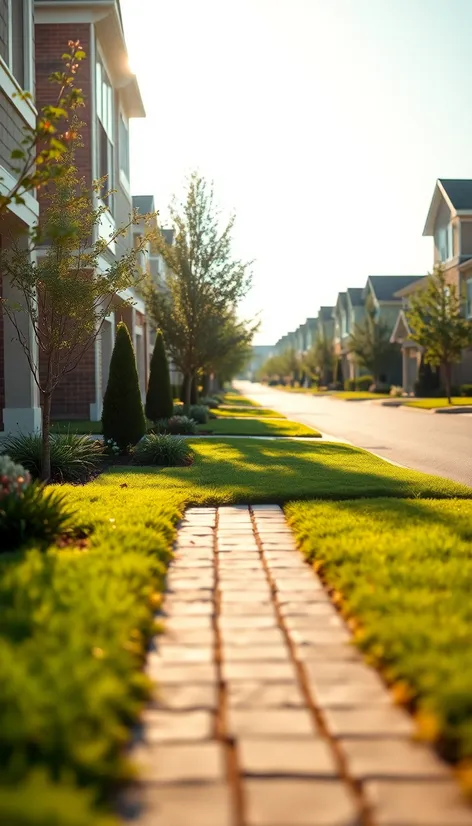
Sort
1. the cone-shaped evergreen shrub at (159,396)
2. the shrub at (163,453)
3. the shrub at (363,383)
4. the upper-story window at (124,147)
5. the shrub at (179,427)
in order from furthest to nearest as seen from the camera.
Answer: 1. the shrub at (363,383)
2. the upper-story window at (124,147)
3. the cone-shaped evergreen shrub at (159,396)
4. the shrub at (179,427)
5. the shrub at (163,453)

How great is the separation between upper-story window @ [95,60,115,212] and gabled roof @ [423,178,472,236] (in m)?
24.7

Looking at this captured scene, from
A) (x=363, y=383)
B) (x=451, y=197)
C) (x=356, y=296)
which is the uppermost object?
(x=451, y=197)

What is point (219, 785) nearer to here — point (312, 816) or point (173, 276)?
point (312, 816)

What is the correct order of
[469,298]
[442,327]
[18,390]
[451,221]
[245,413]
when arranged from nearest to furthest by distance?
[18,390]
[245,413]
[442,327]
[469,298]
[451,221]

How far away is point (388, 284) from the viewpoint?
2630 inches

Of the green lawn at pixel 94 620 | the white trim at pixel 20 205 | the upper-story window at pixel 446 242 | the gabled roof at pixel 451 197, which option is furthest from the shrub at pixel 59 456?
the upper-story window at pixel 446 242

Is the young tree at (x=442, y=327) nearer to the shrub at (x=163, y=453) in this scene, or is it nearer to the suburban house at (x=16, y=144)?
the shrub at (x=163, y=453)

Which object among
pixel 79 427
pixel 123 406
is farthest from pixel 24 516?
pixel 79 427

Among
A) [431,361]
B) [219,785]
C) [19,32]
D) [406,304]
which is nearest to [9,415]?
[19,32]

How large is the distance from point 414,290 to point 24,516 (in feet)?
162

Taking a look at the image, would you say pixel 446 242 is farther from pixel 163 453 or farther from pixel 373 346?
pixel 163 453

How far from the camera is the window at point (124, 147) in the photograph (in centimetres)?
2620

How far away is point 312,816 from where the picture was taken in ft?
8.15

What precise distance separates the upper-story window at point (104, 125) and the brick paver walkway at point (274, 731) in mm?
18176
